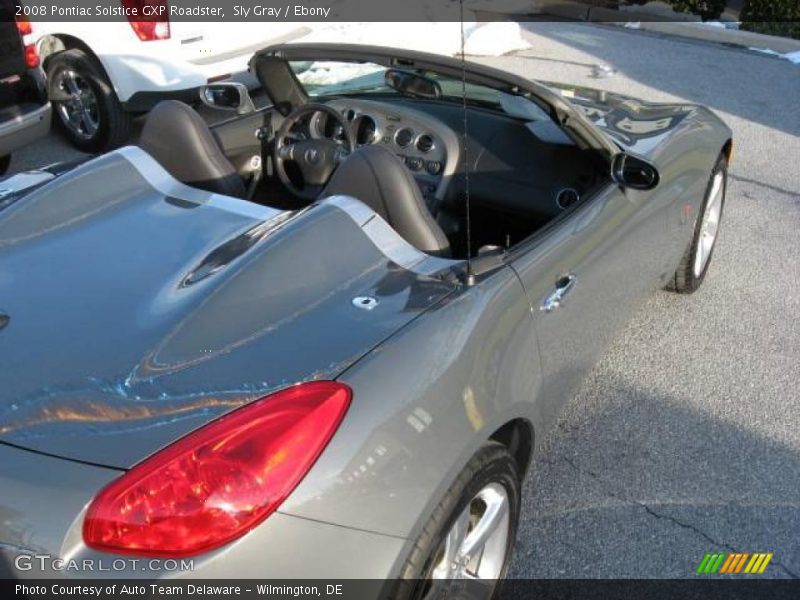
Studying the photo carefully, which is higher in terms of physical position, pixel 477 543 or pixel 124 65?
pixel 124 65

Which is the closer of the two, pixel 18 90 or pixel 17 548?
pixel 17 548

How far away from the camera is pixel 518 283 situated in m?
2.31

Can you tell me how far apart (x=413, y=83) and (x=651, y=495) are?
178cm

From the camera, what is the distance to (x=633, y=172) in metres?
2.88

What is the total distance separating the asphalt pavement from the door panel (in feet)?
1.30

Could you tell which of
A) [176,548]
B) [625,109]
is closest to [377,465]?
[176,548]

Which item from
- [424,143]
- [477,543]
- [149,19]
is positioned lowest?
[477,543]

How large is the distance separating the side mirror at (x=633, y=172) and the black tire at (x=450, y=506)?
1.18 meters

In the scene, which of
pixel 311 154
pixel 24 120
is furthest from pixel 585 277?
pixel 24 120

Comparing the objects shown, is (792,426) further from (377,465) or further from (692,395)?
(377,465)

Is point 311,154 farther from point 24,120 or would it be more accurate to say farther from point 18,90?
point 18,90

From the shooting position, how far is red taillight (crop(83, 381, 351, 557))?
1573 millimetres

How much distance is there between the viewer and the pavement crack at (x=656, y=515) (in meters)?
2.63

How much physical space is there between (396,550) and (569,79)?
7954mm
